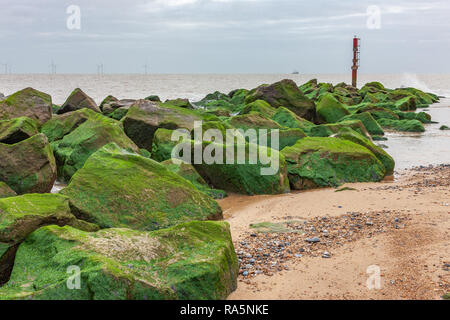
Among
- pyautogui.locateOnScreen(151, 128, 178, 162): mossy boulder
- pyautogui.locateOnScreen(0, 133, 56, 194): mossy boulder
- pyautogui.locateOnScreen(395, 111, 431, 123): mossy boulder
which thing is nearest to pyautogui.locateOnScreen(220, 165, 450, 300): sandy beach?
pyautogui.locateOnScreen(151, 128, 178, 162): mossy boulder

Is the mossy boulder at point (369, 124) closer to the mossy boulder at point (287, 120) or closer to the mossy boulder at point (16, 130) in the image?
the mossy boulder at point (287, 120)

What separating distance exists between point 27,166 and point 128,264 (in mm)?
4864

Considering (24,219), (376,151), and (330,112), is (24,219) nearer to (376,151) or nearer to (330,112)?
(376,151)

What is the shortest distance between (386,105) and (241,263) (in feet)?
73.1

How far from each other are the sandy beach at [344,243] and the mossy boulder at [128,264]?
42 cm

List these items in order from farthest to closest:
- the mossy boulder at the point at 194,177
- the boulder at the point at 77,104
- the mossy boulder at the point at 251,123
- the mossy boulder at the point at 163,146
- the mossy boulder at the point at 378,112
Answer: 1. the mossy boulder at the point at 378,112
2. the boulder at the point at 77,104
3. the mossy boulder at the point at 251,123
4. the mossy boulder at the point at 163,146
5. the mossy boulder at the point at 194,177

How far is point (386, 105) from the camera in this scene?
24.9 metres

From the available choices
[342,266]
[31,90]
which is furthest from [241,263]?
[31,90]

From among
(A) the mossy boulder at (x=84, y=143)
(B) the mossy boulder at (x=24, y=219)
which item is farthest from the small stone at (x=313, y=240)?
(A) the mossy boulder at (x=84, y=143)

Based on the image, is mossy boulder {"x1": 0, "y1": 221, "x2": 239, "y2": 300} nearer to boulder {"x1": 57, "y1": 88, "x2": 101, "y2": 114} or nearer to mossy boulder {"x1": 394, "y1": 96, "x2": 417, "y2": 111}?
boulder {"x1": 57, "y1": 88, "x2": 101, "y2": 114}

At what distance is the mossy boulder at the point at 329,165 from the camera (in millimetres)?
9109

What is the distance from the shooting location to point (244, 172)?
8570 mm
